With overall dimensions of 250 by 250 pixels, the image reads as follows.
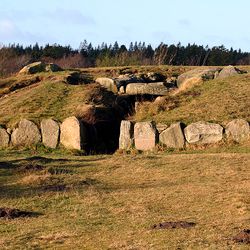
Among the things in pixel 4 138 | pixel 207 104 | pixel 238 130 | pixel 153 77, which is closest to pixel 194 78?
pixel 207 104

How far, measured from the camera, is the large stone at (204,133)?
23109 mm

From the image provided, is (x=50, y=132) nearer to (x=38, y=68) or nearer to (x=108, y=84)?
(x=108, y=84)

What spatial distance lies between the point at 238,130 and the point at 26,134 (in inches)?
385

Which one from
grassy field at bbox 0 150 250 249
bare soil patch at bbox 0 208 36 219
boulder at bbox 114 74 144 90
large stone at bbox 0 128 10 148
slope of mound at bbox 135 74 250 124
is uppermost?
boulder at bbox 114 74 144 90

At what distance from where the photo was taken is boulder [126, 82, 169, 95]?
30844mm

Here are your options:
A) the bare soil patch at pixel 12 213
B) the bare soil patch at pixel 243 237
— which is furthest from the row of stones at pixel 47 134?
the bare soil patch at pixel 243 237

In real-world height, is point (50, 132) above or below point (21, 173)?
above

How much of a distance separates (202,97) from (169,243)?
18307mm

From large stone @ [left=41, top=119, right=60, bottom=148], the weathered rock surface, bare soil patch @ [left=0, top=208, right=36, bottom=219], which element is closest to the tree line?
the weathered rock surface

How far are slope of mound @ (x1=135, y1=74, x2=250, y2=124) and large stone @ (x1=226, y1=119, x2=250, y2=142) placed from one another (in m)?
0.62

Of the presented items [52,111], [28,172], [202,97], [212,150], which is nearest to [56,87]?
[52,111]

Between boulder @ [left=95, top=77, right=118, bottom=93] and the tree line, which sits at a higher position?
the tree line

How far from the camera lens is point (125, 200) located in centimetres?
1370

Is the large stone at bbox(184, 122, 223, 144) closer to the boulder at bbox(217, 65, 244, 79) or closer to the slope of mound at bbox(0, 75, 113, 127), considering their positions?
the slope of mound at bbox(0, 75, 113, 127)
